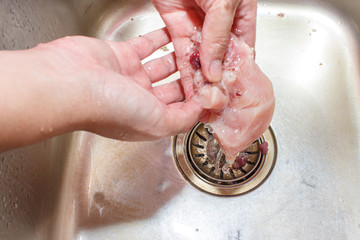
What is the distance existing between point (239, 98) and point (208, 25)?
185 millimetres

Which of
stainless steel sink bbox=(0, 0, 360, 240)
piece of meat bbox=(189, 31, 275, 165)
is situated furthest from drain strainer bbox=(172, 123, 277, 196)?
piece of meat bbox=(189, 31, 275, 165)

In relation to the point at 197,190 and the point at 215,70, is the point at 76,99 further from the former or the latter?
the point at 197,190

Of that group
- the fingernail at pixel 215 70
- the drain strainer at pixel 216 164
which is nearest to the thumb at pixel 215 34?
the fingernail at pixel 215 70

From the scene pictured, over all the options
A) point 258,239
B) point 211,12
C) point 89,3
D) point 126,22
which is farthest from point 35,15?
point 258,239

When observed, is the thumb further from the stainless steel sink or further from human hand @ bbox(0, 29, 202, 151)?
the stainless steel sink

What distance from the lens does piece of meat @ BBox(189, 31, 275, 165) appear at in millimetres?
719

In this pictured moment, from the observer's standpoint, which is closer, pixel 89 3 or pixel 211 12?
pixel 211 12

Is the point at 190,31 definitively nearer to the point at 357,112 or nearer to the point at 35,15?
the point at 35,15

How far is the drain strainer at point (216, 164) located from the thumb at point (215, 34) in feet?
0.80

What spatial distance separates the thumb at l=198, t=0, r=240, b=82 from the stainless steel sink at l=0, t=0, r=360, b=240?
0.31m

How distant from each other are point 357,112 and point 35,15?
938mm

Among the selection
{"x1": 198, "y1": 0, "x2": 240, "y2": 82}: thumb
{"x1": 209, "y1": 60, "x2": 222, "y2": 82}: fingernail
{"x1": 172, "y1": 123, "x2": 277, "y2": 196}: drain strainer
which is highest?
{"x1": 198, "y1": 0, "x2": 240, "y2": 82}: thumb

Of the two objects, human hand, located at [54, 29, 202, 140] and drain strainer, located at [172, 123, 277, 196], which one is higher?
human hand, located at [54, 29, 202, 140]

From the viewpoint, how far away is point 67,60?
1.92 feet
